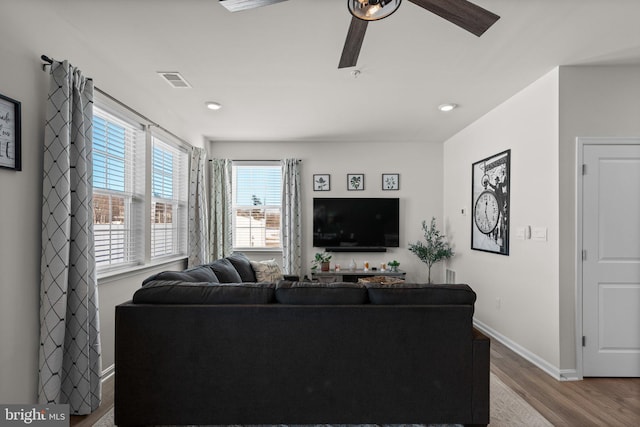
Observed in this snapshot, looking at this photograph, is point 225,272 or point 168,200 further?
point 168,200

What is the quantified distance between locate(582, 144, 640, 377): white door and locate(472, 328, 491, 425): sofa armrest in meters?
1.50

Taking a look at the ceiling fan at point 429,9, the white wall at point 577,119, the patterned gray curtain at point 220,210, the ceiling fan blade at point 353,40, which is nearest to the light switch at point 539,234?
the white wall at point 577,119

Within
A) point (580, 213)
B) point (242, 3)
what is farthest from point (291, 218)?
point (242, 3)

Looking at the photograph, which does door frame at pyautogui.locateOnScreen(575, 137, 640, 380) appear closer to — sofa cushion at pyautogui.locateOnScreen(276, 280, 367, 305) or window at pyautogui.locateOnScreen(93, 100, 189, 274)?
sofa cushion at pyautogui.locateOnScreen(276, 280, 367, 305)

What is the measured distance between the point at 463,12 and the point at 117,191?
119 inches

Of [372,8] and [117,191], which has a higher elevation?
[372,8]

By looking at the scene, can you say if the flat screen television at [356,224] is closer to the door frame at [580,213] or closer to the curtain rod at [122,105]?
the curtain rod at [122,105]

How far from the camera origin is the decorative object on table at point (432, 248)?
5258 millimetres

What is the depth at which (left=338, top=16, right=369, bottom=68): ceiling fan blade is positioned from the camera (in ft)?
5.90

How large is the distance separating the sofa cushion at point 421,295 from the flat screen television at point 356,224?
11.4ft

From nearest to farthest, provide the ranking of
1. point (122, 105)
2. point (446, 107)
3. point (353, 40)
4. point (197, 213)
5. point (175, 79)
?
point (353, 40) < point (122, 105) < point (175, 79) < point (446, 107) < point (197, 213)

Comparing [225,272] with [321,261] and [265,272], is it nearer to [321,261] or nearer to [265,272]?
[265,272]

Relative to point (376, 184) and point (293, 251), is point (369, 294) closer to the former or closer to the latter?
point (293, 251)

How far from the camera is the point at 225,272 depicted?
3.47 m
